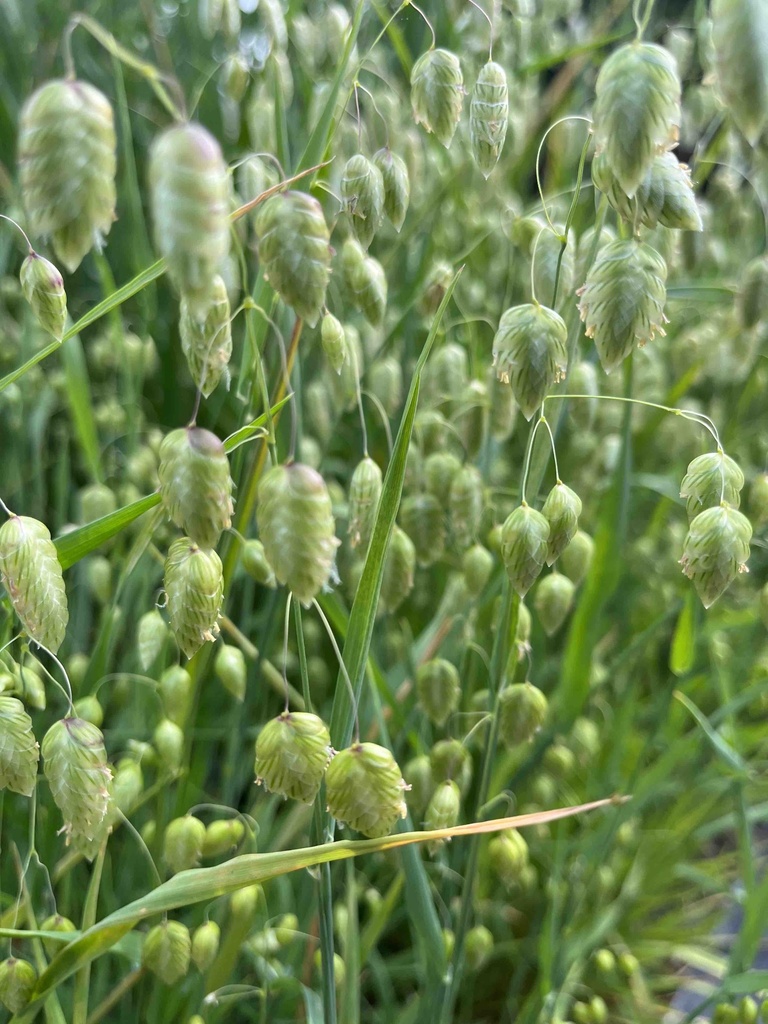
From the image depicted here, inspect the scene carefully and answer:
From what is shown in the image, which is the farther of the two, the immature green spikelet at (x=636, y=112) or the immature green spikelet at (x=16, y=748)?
the immature green spikelet at (x=16, y=748)

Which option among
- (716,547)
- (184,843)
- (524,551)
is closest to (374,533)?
(524,551)

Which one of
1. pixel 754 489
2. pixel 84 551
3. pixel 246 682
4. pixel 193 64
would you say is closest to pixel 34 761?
pixel 84 551

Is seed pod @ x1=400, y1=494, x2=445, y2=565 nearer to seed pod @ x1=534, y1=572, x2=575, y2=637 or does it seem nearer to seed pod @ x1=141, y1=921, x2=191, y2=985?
seed pod @ x1=534, y1=572, x2=575, y2=637

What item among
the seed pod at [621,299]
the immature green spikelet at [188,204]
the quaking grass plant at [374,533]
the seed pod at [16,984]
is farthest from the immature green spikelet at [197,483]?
the seed pod at [16,984]

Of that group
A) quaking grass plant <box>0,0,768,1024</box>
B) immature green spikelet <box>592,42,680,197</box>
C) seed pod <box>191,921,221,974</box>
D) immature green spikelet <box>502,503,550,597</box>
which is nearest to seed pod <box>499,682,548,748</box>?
quaking grass plant <box>0,0,768,1024</box>

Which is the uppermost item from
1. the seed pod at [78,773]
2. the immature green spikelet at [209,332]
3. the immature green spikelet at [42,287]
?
the immature green spikelet at [42,287]

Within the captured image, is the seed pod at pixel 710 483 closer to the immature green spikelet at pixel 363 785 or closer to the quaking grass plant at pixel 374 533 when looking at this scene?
the quaking grass plant at pixel 374 533
